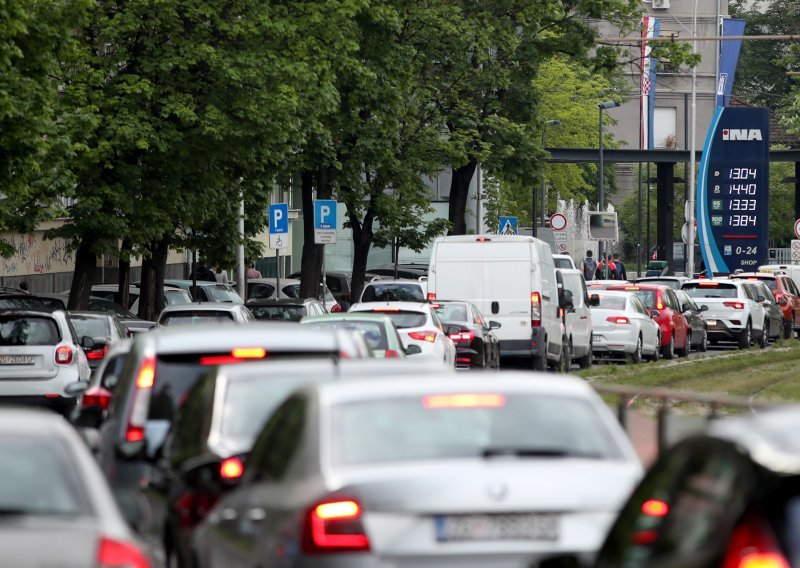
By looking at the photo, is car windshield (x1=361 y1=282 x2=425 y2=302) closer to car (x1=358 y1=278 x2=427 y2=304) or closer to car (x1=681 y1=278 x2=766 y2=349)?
car (x1=358 y1=278 x2=427 y2=304)

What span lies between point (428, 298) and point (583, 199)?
194ft

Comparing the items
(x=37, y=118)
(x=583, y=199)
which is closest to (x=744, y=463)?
(x=37, y=118)

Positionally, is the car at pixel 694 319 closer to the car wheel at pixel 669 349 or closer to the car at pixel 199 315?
the car wheel at pixel 669 349

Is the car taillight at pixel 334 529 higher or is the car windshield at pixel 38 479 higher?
the car windshield at pixel 38 479

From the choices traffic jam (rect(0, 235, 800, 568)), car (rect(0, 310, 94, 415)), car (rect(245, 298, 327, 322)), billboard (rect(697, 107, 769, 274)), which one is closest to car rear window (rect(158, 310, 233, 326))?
car (rect(0, 310, 94, 415))

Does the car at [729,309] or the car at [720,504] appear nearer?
the car at [720,504]

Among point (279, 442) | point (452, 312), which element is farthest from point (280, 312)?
point (279, 442)

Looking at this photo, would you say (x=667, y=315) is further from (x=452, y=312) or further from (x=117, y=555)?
(x=117, y=555)

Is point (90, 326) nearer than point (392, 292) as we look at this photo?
Yes

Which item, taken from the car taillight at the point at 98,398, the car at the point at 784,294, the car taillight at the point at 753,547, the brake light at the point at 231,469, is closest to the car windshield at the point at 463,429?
the brake light at the point at 231,469

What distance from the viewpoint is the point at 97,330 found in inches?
1067

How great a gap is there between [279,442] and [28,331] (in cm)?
1631

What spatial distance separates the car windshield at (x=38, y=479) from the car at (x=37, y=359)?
54.9 feet

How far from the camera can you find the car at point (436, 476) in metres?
6.71
